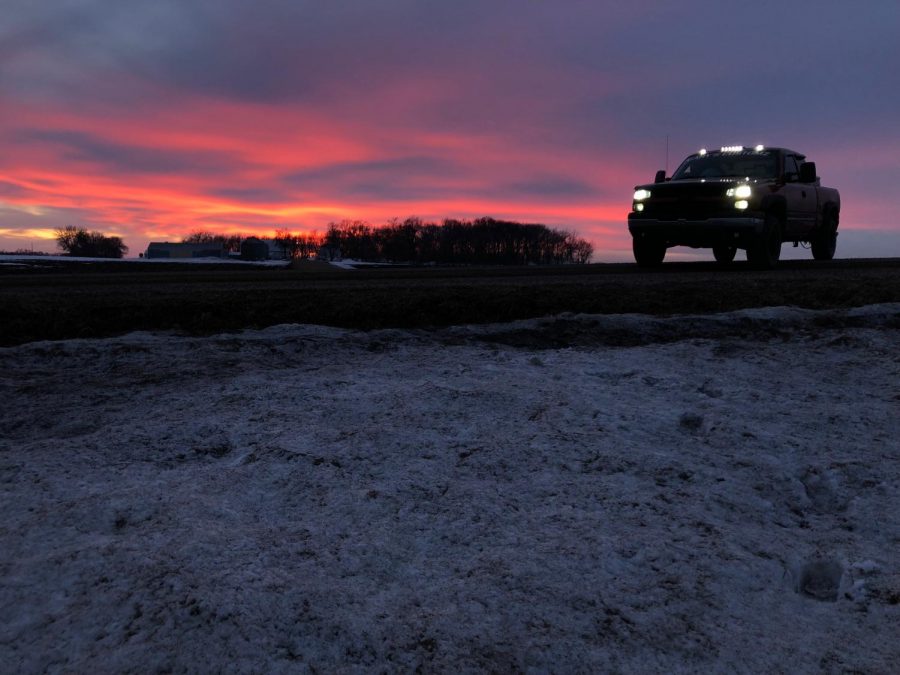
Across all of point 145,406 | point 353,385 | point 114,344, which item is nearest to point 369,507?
point 353,385

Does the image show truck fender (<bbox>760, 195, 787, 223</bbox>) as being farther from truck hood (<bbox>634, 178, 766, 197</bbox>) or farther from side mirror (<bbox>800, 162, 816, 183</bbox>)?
side mirror (<bbox>800, 162, 816, 183</bbox>)

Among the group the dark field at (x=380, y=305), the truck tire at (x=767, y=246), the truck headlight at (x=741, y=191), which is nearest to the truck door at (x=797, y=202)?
the truck tire at (x=767, y=246)

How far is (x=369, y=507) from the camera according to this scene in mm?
3305

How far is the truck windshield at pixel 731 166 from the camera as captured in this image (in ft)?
38.8

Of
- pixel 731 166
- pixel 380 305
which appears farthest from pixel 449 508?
pixel 731 166

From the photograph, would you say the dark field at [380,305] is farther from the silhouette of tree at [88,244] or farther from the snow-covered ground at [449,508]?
the silhouette of tree at [88,244]

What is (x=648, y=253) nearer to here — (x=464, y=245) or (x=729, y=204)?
(x=729, y=204)

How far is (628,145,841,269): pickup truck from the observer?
10992 millimetres

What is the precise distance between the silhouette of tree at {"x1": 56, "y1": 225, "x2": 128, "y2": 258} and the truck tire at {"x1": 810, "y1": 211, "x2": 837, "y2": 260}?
109333 millimetres

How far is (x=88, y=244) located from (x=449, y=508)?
408 ft

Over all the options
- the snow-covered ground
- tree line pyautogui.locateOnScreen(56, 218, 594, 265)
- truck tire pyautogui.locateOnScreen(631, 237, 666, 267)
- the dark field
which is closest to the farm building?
tree line pyautogui.locateOnScreen(56, 218, 594, 265)

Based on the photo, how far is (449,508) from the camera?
10.8 ft

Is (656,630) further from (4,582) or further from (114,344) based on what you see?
(114,344)

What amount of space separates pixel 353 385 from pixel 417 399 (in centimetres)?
56
